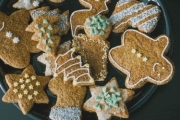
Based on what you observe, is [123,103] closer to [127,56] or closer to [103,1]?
[127,56]

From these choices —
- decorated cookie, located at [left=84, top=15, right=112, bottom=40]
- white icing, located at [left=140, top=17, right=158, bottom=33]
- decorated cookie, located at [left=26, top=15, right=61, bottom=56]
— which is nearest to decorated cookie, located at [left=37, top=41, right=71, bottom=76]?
decorated cookie, located at [left=26, top=15, right=61, bottom=56]

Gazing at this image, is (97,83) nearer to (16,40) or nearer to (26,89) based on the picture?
(26,89)

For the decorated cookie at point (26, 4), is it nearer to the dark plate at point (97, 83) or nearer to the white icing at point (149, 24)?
the dark plate at point (97, 83)

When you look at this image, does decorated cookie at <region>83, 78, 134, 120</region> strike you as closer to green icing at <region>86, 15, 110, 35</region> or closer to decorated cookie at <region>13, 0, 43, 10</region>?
green icing at <region>86, 15, 110, 35</region>

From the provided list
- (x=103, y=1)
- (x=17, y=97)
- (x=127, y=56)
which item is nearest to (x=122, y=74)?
(x=127, y=56)

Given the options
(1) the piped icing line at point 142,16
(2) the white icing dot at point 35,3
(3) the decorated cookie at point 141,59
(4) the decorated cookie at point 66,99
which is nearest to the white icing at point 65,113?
(4) the decorated cookie at point 66,99

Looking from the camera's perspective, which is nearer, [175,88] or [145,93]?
[145,93]
